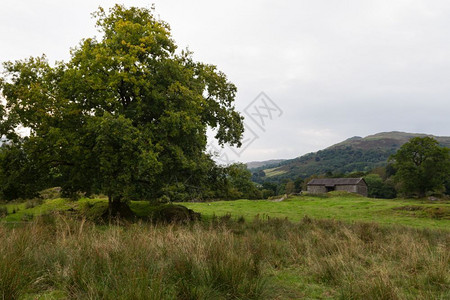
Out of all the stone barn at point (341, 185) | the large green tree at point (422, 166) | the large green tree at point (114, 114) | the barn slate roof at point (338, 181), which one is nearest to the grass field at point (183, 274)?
the large green tree at point (114, 114)

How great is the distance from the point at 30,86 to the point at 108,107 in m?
4.28

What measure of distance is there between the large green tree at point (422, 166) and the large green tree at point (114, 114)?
4370 cm

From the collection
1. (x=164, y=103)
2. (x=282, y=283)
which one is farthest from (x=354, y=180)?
(x=282, y=283)

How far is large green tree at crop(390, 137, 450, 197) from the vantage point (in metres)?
44.8

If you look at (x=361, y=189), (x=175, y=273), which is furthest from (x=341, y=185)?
(x=175, y=273)

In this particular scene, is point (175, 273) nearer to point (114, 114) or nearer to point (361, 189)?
point (114, 114)

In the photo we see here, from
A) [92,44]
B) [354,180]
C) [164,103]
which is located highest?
[92,44]

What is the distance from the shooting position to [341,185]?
77938 mm

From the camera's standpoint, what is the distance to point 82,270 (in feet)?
15.2

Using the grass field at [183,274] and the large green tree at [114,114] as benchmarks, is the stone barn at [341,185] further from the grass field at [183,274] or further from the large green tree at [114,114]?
the grass field at [183,274]

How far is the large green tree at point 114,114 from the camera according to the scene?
13.8 meters

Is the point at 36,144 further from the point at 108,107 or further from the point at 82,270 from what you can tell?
the point at 82,270

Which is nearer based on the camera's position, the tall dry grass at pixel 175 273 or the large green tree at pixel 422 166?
the tall dry grass at pixel 175 273

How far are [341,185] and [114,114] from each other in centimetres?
7520
